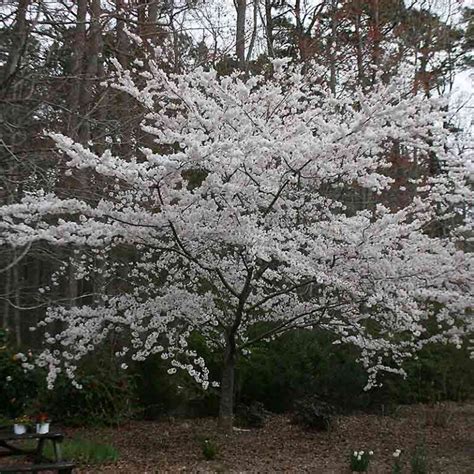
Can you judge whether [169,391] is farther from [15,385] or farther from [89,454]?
[89,454]

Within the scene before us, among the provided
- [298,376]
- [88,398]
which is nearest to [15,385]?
[88,398]

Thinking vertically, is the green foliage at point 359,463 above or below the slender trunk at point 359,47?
below

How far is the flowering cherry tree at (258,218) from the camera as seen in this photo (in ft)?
15.4

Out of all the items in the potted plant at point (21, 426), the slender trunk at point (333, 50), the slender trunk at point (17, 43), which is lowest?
the potted plant at point (21, 426)

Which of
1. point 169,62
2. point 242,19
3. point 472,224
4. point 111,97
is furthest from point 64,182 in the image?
point 242,19

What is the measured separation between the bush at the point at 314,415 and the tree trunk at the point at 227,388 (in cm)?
102

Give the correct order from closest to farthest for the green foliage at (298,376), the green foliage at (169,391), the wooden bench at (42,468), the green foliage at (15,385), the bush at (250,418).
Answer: the wooden bench at (42,468) → the green foliage at (15,385) → the bush at (250,418) → the green foliage at (169,391) → the green foliage at (298,376)

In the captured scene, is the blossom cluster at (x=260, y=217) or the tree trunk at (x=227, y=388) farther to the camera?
the tree trunk at (x=227, y=388)

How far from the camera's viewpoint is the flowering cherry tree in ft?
15.4

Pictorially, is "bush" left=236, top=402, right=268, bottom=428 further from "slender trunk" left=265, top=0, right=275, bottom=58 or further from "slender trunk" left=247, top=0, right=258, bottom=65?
"slender trunk" left=265, top=0, right=275, bottom=58

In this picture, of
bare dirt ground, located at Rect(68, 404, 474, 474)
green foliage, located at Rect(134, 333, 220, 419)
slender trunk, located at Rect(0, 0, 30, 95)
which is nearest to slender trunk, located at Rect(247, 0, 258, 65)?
green foliage, located at Rect(134, 333, 220, 419)

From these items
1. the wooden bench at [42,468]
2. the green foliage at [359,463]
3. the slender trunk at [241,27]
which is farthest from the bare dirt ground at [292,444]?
the slender trunk at [241,27]

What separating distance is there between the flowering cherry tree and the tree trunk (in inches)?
0.8

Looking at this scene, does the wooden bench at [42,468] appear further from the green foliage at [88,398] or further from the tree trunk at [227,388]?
the green foliage at [88,398]
